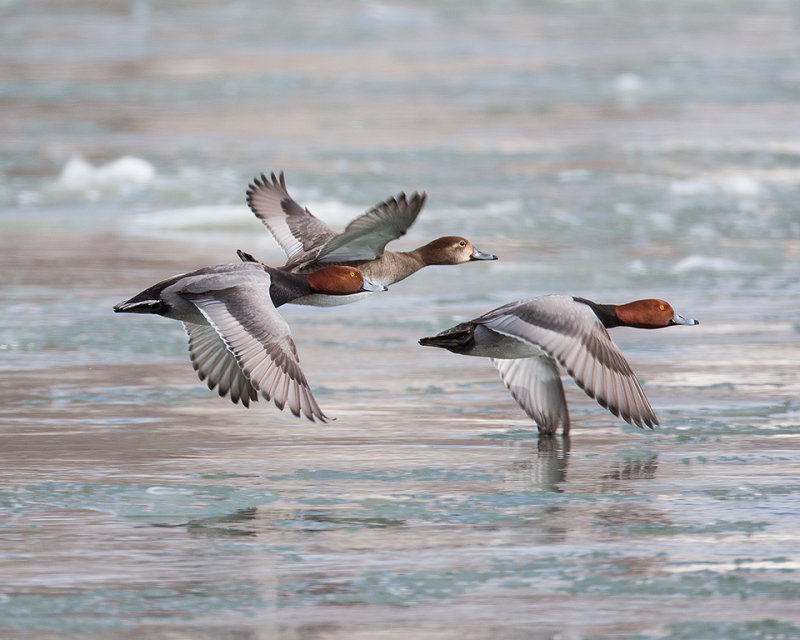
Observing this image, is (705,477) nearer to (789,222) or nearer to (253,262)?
(253,262)

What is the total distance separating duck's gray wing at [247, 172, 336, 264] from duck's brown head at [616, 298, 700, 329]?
109 inches

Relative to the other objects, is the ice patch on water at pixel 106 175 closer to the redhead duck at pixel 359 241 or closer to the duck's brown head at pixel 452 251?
the redhead duck at pixel 359 241

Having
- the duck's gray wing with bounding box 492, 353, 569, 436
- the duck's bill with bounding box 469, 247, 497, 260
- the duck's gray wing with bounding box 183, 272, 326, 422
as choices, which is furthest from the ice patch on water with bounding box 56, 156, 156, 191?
the duck's gray wing with bounding box 492, 353, 569, 436

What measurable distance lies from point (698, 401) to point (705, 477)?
148 cm

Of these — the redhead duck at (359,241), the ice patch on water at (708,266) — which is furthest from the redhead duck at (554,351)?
the ice patch on water at (708,266)

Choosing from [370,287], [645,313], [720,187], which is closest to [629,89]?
[720,187]

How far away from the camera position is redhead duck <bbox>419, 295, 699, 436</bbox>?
7.75m

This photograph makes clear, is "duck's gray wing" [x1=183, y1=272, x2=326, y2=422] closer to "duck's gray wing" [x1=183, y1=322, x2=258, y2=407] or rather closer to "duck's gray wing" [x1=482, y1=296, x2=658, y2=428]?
"duck's gray wing" [x1=183, y1=322, x2=258, y2=407]

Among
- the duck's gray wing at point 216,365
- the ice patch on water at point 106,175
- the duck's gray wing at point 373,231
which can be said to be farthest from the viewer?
the ice patch on water at point 106,175

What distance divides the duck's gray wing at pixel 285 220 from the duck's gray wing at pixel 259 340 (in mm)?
2301

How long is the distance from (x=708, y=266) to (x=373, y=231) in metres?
3.22

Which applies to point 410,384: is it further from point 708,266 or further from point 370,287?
point 708,266

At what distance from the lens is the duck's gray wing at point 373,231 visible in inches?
374

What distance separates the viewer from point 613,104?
2177 centimetres
